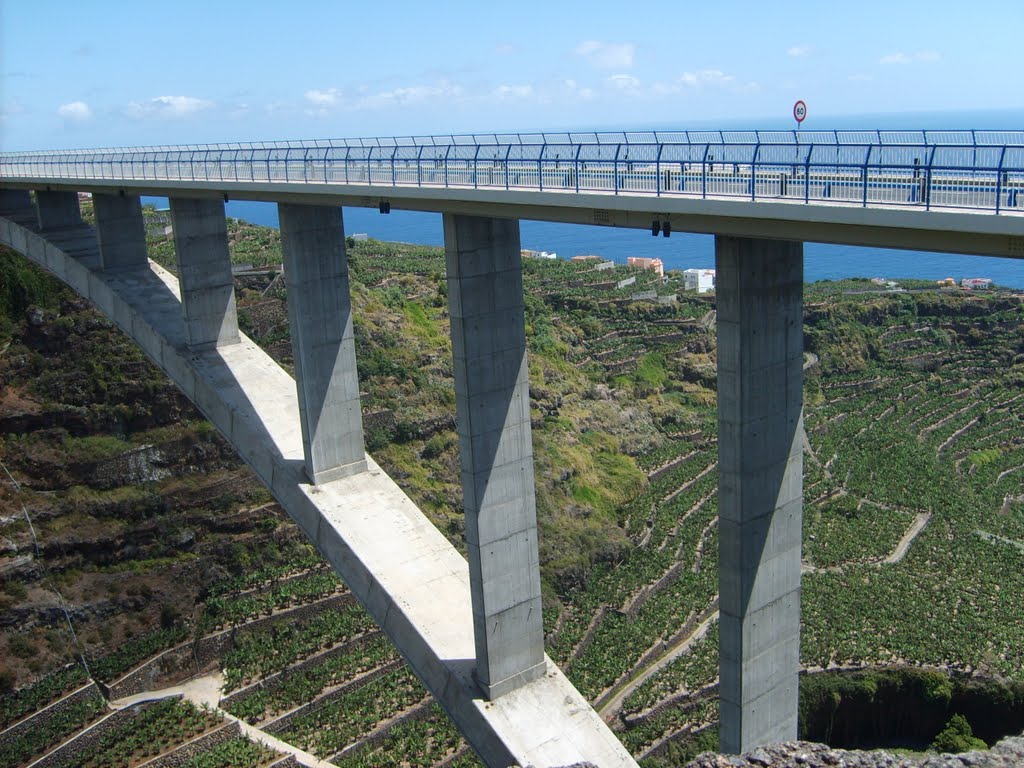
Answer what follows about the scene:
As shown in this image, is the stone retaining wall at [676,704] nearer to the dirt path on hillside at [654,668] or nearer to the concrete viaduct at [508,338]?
the dirt path on hillside at [654,668]

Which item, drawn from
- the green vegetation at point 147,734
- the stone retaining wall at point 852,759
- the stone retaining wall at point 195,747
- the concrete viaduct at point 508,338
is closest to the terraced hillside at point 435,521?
the stone retaining wall at point 195,747

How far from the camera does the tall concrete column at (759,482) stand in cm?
1395

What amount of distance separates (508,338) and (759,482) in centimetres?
608

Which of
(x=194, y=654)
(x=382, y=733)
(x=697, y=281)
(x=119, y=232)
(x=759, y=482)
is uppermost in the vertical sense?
(x=119, y=232)

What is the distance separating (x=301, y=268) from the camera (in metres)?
22.4

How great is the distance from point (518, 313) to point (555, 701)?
794cm

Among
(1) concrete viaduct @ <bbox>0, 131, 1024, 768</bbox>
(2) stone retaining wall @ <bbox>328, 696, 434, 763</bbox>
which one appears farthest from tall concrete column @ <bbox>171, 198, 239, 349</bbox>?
(2) stone retaining wall @ <bbox>328, 696, 434, 763</bbox>

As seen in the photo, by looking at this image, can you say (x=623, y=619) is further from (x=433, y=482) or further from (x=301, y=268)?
(x=301, y=268)

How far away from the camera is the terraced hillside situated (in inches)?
1248

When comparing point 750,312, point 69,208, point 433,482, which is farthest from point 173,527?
point 750,312

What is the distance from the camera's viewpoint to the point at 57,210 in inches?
1474

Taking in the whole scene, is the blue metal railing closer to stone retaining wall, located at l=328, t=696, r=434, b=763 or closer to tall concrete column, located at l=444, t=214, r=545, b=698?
tall concrete column, located at l=444, t=214, r=545, b=698

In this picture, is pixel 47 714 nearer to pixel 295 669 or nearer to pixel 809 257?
pixel 295 669

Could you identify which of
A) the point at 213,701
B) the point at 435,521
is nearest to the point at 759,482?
the point at 213,701
